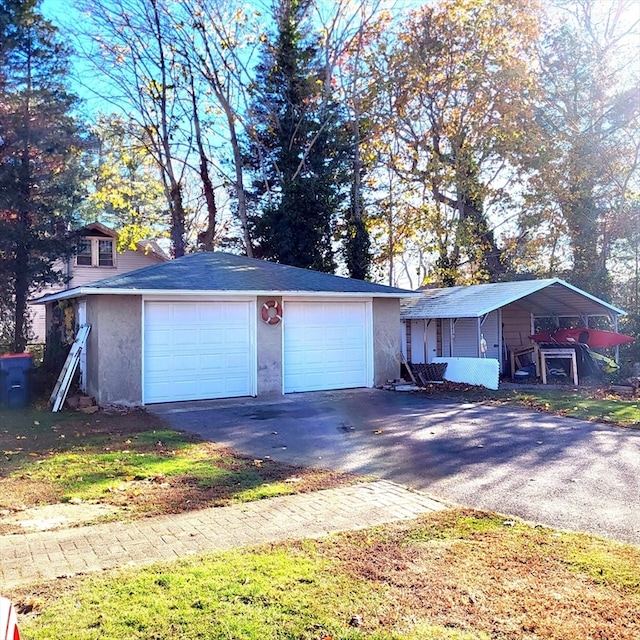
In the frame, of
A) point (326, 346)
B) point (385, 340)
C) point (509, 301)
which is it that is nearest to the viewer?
point (326, 346)

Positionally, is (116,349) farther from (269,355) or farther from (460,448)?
(460,448)

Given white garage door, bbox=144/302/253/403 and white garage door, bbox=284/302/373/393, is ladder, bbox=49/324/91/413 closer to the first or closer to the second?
white garage door, bbox=144/302/253/403

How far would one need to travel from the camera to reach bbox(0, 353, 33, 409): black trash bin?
12445 mm

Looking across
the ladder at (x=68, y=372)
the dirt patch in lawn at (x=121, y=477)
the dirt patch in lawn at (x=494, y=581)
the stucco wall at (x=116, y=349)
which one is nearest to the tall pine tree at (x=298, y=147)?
the stucco wall at (x=116, y=349)

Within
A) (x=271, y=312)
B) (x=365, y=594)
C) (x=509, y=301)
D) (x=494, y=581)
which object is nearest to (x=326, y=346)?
(x=271, y=312)

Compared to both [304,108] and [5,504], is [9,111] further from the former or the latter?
[5,504]

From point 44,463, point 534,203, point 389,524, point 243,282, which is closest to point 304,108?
A: point 534,203

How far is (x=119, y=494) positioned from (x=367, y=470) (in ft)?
9.12

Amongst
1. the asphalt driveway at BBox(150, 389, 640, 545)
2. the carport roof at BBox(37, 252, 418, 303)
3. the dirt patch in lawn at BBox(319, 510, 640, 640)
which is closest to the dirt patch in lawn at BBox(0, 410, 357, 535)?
the asphalt driveway at BBox(150, 389, 640, 545)

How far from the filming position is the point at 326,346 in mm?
14422

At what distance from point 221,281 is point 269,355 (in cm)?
200

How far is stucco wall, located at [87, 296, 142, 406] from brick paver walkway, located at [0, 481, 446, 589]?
724 cm

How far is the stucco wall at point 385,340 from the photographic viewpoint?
1496cm

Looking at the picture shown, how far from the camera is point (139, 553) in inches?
171
